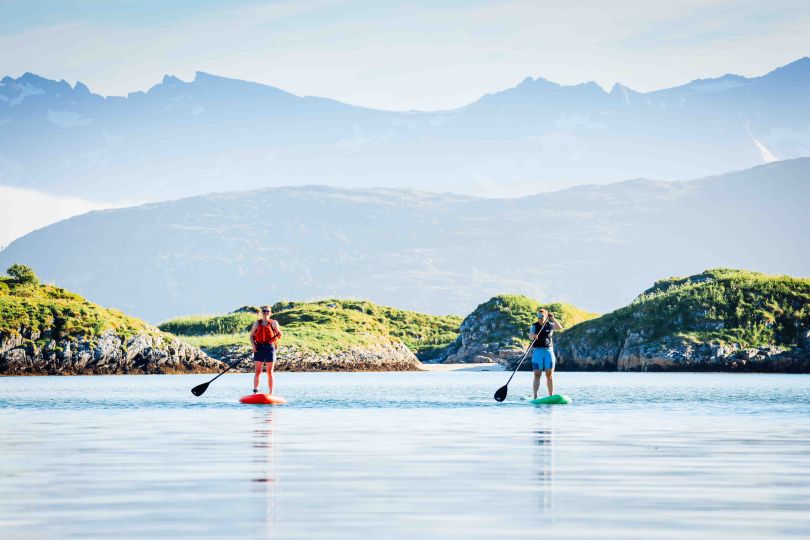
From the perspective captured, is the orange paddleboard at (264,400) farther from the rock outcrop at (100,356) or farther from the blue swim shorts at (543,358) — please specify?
the rock outcrop at (100,356)

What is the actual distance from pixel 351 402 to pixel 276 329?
10.4 ft

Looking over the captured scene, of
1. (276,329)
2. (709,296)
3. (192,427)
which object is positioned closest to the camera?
(192,427)

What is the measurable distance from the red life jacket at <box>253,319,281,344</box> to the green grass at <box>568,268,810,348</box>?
5864 centimetres

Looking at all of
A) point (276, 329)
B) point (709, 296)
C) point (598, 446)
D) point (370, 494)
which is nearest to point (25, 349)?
point (276, 329)

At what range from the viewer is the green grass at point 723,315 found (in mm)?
93438

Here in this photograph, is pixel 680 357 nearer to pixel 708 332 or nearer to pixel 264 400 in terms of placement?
pixel 708 332

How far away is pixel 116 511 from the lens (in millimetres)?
14211

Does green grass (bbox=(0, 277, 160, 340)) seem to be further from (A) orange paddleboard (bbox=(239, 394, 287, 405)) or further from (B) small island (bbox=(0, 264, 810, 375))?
(A) orange paddleboard (bbox=(239, 394, 287, 405))

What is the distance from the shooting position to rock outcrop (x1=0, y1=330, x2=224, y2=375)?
256 feet

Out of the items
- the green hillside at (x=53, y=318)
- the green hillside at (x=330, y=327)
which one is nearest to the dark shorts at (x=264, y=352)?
the green hillside at (x=53, y=318)

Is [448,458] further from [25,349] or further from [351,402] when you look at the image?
[25,349]

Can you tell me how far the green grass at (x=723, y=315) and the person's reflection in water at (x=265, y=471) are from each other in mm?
68542

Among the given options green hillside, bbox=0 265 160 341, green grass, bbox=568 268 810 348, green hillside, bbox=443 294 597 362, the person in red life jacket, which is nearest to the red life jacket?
the person in red life jacket

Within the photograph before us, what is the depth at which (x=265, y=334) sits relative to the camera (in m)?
40.5
